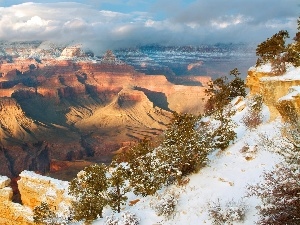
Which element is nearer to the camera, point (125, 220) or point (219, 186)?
point (125, 220)

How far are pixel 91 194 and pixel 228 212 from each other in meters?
9.23

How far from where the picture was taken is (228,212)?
17.8 m

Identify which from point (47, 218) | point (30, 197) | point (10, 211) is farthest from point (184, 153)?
point (10, 211)

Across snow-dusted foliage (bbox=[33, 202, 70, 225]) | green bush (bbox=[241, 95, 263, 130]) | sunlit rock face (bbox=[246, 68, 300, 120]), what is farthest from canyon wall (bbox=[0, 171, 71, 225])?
sunlit rock face (bbox=[246, 68, 300, 120])

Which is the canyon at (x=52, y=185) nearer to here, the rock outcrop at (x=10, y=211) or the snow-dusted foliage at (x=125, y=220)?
the rock outcrop at (x=10, y=211)

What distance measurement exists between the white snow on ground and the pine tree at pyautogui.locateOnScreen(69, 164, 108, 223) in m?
0.78

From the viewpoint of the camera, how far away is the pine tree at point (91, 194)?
74.6ft

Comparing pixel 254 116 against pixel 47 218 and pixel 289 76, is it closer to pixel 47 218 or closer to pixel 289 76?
pixel 289 76

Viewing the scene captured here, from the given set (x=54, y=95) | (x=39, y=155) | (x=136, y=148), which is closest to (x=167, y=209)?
(x=136, y=148)

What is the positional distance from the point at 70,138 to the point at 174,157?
11558cm

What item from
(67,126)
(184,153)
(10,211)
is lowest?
(67,126)

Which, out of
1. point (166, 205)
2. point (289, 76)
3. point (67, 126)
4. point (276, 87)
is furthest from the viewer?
point (67, 126)

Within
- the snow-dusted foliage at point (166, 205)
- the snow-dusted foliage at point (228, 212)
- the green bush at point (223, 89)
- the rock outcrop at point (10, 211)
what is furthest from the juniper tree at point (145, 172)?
the green bush at point (223, 89)

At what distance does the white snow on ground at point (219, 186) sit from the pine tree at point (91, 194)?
30.7 inches
